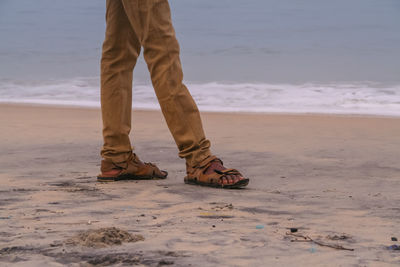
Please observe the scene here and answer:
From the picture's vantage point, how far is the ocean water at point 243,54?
29.8ft

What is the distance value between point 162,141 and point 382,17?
77.5 ft

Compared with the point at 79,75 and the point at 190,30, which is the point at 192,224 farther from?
the point at 190,30

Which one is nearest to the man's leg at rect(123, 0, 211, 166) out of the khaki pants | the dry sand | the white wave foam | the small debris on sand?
the khaki pants

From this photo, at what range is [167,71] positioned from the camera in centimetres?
295

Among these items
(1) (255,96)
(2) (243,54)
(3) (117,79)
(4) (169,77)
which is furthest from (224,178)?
(2) (243,54)

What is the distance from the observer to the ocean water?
907 cm

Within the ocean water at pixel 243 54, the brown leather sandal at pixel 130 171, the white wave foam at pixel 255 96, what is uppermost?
the ocean water at pixel 243 54

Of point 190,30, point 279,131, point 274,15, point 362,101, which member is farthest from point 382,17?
point 279,131

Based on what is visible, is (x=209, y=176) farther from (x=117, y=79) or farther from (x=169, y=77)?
(x=117, y=79)

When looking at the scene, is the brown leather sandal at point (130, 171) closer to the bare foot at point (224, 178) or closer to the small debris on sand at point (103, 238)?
the bare foot at point (224, 178)

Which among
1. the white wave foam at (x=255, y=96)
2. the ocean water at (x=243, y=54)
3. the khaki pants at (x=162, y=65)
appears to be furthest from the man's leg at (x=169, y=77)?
the ocean water at (x=243, y=54)

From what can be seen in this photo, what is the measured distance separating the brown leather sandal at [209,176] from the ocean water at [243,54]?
177 inches

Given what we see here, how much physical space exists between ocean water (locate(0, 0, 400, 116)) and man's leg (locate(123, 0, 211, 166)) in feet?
14.8

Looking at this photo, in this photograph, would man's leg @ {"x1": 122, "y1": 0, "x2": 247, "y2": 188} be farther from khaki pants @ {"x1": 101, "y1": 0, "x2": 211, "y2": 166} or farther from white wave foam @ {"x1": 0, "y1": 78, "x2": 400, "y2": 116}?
white wave foam @ {"x1": 0, "y1": 78, "x2": 400, "y2": 116}
